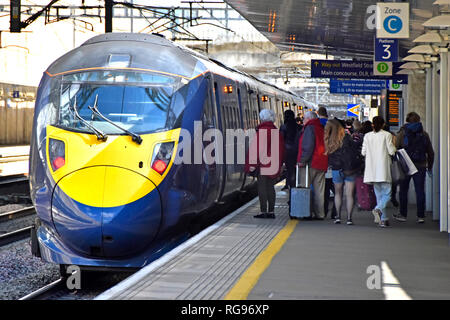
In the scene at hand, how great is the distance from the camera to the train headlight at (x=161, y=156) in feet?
32.8

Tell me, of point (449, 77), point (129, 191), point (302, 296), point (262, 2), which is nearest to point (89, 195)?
point (129, 191)

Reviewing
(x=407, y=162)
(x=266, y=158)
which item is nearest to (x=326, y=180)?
(x=266, y=158)

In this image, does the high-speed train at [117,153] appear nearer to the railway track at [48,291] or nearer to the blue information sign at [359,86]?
the railway track at [48,291]

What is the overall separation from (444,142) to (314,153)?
2.27m

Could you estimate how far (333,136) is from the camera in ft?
43.8

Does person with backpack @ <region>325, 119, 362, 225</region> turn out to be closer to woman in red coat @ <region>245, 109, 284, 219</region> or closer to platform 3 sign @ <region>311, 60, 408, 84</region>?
woman in red coat @ <region>245, 109, 284, 219</region>

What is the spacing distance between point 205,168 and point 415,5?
415 cm

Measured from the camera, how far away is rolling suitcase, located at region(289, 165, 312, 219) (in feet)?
44.3

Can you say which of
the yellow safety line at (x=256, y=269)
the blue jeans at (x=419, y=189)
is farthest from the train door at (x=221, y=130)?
the blue jeans at (x=419, y=189)

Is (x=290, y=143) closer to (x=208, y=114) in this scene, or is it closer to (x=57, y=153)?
(x=208, y=114)

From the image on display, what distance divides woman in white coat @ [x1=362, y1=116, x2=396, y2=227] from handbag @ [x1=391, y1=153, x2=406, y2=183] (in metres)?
0.13

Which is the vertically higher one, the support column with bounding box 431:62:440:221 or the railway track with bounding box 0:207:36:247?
the support column with bounding box 431:62:440:221

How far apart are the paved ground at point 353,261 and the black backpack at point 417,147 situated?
1111 millimetres

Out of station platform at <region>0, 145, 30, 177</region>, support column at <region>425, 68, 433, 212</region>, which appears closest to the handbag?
support column at <region>425, 68, 433, 212</region>
